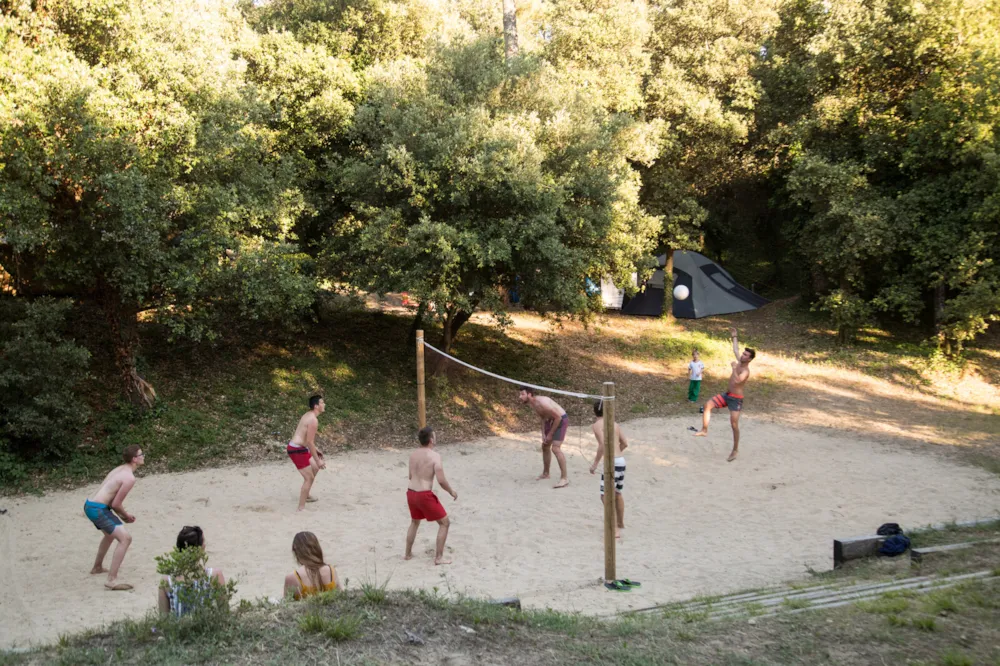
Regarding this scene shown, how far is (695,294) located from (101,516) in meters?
19.8

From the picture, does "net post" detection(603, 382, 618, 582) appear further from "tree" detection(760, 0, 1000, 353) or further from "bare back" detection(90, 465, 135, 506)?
"tree" detection(760, 0, 1000, 353)

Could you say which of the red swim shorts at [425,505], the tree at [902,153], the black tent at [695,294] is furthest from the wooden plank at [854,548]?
the black tent at [695,294]

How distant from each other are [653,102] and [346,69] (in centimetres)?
930

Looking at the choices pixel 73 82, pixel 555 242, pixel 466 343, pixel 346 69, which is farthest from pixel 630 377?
pixel 73 82

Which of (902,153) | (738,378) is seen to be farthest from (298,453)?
(902,153)

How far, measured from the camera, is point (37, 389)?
10.9 metres

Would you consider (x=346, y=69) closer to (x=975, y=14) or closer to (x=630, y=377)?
(x=630, y=377)

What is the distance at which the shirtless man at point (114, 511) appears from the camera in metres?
7.28

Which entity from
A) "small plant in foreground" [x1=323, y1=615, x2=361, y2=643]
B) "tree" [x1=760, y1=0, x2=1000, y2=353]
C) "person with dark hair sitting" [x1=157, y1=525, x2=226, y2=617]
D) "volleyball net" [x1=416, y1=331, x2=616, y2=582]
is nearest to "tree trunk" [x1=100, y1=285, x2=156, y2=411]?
"volleyball net" [x1=416, y1=331, x2=616, y2=582]

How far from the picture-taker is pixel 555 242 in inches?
542

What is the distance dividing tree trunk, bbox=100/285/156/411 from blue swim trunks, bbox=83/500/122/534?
5.49m

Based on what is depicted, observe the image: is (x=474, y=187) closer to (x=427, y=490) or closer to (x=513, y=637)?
(x=427, y=490)

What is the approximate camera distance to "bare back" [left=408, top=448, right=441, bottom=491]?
7824 millimetres

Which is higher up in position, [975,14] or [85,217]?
[975,14]
